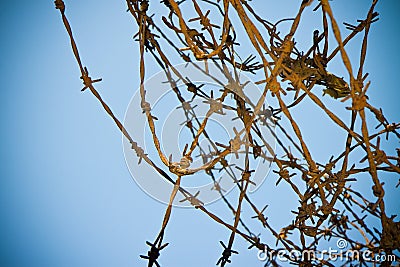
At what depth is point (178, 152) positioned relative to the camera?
0.48 m

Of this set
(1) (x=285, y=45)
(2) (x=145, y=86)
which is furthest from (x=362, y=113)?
(2) (x=145, y=86)

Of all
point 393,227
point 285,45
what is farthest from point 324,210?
point 285,45

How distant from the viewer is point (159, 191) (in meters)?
0.45

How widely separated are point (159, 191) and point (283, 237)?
0.52ft

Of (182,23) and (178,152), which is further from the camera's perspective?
(178,152)

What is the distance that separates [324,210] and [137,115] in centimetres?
20

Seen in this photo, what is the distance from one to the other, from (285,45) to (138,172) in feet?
0.63

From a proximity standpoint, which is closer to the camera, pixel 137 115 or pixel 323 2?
pixel 323 2

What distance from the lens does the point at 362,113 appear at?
0.32m

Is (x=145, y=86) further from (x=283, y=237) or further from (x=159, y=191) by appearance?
(x=283, y=237)

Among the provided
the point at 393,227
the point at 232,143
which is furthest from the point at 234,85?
the point at 393,227

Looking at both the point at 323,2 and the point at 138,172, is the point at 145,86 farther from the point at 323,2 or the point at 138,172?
the point at 323,2

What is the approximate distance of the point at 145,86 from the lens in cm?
42

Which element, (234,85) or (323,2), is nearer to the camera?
(323,2)
